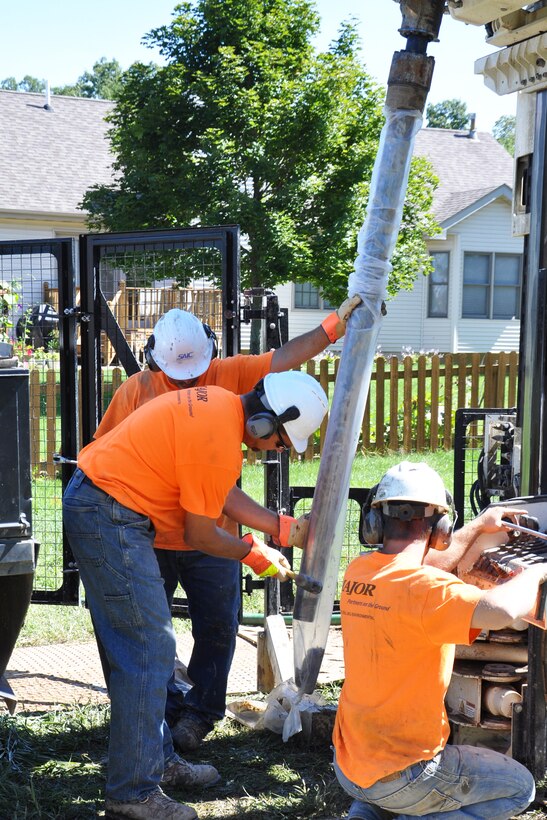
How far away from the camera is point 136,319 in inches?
235

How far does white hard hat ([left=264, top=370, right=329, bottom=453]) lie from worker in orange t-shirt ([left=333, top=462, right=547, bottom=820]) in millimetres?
524

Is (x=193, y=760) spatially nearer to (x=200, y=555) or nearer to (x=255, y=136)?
(x=200, y=555)

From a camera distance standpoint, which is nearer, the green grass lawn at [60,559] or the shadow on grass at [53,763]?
the shadow on grass at [53,763]

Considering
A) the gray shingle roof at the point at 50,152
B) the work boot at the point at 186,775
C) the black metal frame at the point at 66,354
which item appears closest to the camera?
the work boot at the point at 186,775

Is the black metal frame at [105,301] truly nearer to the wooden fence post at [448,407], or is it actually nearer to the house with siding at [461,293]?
the wooden fence post at [448,407]

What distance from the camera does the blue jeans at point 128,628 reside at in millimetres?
3617

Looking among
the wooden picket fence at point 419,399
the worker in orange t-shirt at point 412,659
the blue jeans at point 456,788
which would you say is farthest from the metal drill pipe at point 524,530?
the wooden picket fence at point 419,399

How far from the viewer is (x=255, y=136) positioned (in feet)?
52.2

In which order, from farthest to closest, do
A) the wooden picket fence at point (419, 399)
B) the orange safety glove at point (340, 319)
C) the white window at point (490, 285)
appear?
the white window at point (490, 285) < the wooden picket fence at point (419, 399) < the orange safety glove at point (340, 319)

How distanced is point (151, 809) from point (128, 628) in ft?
2.28

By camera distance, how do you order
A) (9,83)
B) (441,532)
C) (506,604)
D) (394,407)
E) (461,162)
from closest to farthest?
(506,604), (441,532), (394,407), (461,162), (9,83)

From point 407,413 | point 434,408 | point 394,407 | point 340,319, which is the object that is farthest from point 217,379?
point 434,408

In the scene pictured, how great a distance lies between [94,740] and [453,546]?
208cm

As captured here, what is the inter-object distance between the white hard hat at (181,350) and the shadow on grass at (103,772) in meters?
1.78
